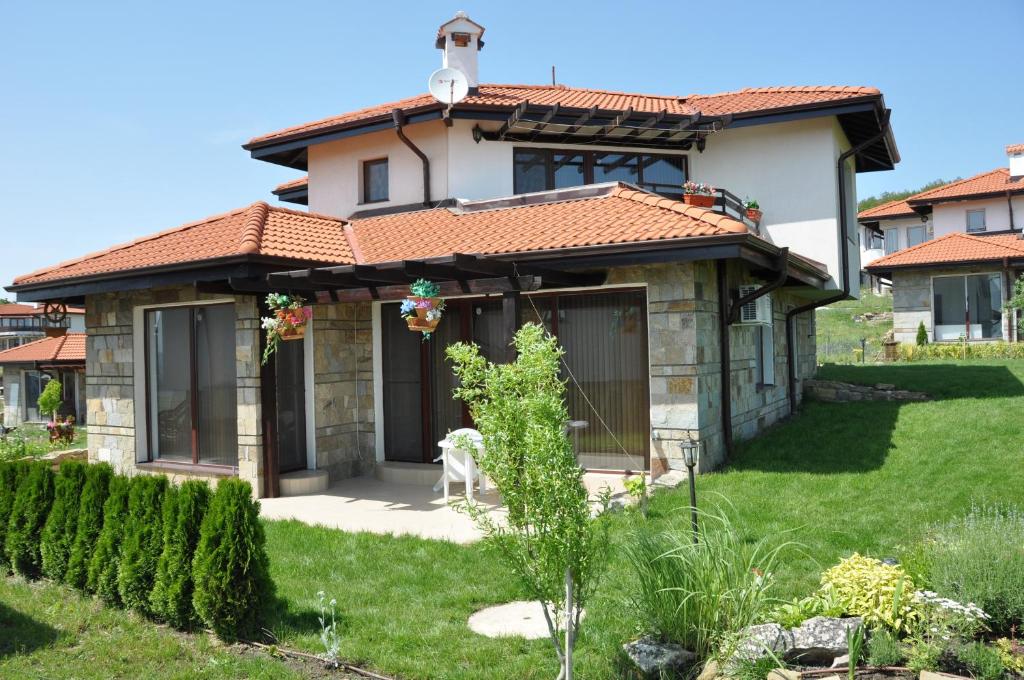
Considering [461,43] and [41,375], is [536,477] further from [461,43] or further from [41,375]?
[41,375]

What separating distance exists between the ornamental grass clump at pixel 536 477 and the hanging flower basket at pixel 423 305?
432cm

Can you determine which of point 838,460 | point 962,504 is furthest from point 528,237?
point 962,504

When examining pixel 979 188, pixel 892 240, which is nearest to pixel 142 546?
pixel 979 188

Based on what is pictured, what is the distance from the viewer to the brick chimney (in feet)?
47.5

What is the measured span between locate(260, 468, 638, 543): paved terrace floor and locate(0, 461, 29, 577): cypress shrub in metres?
2.49

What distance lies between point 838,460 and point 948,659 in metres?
6.19

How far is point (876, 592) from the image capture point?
4641mm

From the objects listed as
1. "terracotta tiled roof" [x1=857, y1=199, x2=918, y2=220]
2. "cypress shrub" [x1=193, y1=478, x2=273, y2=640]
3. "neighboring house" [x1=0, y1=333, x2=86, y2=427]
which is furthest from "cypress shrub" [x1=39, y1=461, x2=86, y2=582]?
"terracotta tiled roof" [x1=857, y1=199, x2=918, y2=220]

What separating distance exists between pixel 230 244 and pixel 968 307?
2423 cm

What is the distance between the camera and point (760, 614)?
4.46m

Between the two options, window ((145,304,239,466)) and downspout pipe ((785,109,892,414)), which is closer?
window ((145,304,239,466))

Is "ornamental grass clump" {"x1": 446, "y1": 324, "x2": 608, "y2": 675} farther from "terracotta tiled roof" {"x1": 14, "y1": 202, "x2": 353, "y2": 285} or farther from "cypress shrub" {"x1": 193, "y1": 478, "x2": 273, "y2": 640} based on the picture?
"terracotta tiled roof" {"x1": 14, "y1": 202, "x2": 353, "y2": 285}

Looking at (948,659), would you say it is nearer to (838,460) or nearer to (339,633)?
(339,633)

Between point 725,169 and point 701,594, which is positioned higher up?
point 725,169
